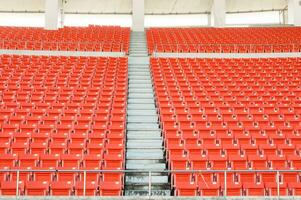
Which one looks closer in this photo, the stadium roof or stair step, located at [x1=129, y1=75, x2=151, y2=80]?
stair step, located at [x1=129, y1=75, x2=151, y2=80]

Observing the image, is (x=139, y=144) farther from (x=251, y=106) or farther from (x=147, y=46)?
(x=147, y=46)

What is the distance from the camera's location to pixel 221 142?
428 inches

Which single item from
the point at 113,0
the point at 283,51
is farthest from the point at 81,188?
the point at 113,0

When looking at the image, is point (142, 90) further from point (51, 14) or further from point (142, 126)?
point (51, 14)

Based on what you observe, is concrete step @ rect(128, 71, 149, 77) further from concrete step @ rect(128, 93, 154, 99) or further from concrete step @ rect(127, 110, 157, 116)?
concrete step @ rect(127, 110, 157, 116)

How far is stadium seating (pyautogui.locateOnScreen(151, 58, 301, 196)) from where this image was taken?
9.24 m

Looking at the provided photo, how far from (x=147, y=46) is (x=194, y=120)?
8595 mm

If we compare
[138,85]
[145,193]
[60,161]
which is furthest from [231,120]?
[60,161]

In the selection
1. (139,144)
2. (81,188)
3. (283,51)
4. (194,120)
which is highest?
(283,51)

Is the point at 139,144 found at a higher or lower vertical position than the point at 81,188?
higher

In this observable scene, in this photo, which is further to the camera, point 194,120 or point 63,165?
point 194,120

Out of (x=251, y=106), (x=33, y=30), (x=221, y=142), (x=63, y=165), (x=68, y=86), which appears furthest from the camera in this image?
(x=33, y=30)

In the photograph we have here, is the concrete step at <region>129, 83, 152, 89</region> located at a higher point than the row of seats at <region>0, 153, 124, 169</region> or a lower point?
higher

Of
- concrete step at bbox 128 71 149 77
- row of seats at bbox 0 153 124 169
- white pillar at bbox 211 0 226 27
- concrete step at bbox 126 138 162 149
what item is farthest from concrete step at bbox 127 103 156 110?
white pillar at bbox 211 0 226 27
